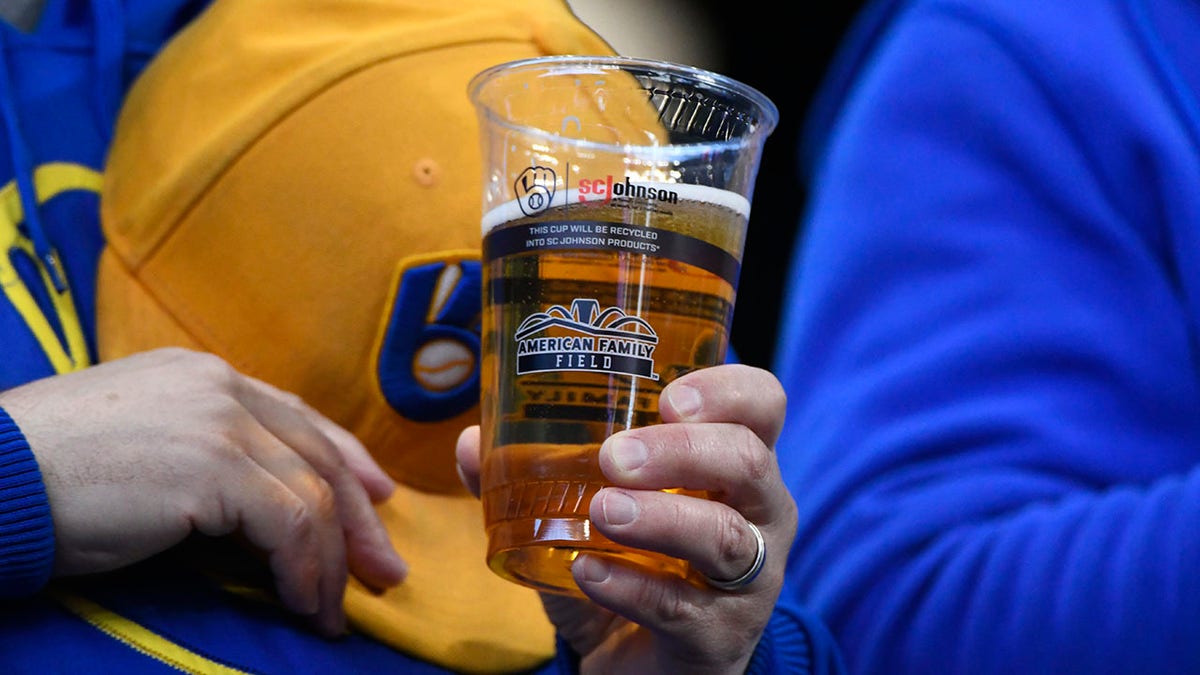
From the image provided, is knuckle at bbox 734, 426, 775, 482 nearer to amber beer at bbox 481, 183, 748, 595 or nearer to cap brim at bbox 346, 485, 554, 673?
amber beer at bbox 481, 183, 748, 595

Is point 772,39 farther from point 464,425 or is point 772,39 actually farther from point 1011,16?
point 464,425

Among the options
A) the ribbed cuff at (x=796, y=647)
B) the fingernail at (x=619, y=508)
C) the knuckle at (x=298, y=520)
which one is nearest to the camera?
the fingernail at (x=619, y=508)

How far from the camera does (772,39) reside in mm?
1942

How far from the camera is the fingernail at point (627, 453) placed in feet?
1.97

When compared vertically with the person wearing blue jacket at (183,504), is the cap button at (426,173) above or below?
above

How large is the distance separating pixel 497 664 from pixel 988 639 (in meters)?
0.42

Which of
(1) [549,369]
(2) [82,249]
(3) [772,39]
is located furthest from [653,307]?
(3) [772,39]

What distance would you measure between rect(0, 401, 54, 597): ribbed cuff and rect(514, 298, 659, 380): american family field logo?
0.28 m

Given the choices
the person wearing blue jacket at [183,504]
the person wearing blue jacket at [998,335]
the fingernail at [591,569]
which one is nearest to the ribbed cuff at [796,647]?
the person wearing blue jacket at [183,504]

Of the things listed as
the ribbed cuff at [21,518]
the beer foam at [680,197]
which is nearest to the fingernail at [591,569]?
the beer foam at [680,197]

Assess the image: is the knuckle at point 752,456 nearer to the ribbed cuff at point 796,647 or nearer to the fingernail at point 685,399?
the fingernail at point 685,399

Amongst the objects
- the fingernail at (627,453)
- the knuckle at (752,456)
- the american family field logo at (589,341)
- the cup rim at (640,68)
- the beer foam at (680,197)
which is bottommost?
the knuckle at (752,456)

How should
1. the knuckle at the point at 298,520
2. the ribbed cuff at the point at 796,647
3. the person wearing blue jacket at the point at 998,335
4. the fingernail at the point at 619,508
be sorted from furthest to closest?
1. the person wearing blue jacket at the point at 998,335
2. the ribbed cuff at the point at 796,647
3. the knuckle at the point at 298,520
4. the fingernail at the point at 619,508

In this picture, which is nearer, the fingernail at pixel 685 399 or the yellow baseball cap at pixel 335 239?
the fingernail at pixel 685 399
